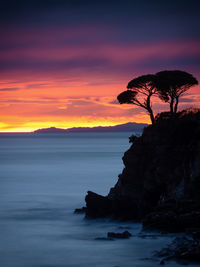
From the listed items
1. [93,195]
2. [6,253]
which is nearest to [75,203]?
[93,195]

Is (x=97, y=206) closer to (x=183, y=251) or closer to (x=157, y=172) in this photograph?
(x=157, y=172)

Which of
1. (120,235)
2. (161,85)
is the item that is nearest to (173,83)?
(161,85)

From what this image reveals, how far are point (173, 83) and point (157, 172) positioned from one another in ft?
31.4

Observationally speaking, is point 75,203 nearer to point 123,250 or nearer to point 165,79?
point 165,79

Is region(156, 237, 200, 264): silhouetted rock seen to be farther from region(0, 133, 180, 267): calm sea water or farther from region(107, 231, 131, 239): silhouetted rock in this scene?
region(107, 231, 131, 239): silhouetted rock

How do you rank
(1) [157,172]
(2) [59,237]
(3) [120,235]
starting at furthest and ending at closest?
(1) [157,172] → (2) [59,237] → (3) [120,235]

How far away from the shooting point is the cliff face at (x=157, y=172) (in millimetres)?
31266

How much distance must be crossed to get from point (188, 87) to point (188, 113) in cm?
406

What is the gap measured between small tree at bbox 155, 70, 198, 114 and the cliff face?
3.27m

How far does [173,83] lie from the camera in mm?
39156

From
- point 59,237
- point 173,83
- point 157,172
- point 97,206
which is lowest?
point 59,237

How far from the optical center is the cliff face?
103 ft

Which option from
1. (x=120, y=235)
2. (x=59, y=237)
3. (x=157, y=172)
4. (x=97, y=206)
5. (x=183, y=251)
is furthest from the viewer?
(x=97, y=206)

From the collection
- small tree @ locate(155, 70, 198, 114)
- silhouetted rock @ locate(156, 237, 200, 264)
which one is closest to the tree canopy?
small tree @ locate(155, 70, 198, 114)
